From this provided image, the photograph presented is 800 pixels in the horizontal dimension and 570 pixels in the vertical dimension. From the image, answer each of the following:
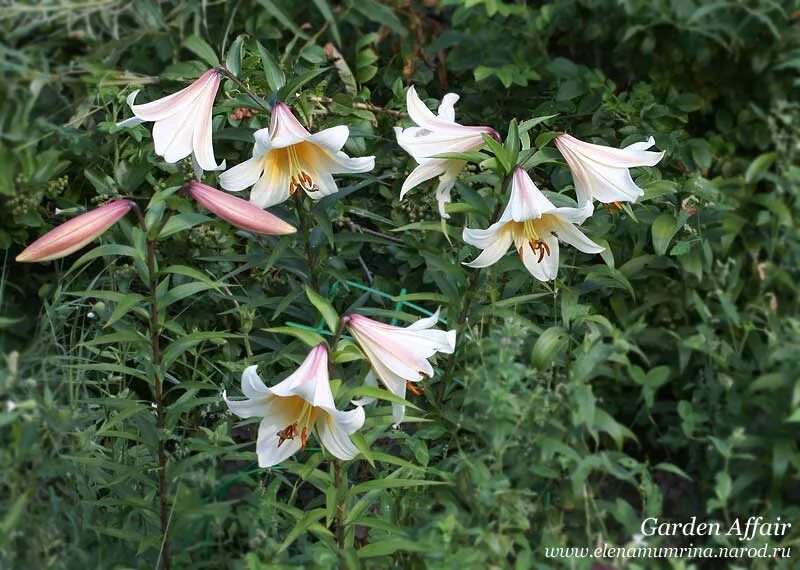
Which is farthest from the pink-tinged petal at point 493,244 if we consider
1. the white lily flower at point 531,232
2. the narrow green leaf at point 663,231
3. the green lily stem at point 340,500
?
the narrow green leaf at point 663,231

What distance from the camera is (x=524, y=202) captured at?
2.12 metres

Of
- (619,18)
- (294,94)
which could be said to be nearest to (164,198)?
(294,94)

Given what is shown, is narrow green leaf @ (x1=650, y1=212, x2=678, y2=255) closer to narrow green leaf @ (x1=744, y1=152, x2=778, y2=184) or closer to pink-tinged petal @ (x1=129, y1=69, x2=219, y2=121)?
narrow green leaf @ (x1=744, y1=152, x2=778, y2=184)

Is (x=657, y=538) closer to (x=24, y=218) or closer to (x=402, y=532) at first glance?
(x=402, y=532)

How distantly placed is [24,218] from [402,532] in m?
1.34

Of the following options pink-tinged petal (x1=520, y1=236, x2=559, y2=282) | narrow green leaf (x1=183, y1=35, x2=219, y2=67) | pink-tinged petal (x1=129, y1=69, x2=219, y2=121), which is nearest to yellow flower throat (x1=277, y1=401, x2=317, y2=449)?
pink-tinged petal (x1=520, y1=236, x2=559, y2=282)

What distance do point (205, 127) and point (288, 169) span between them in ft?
0.58

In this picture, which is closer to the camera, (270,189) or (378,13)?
(270,189)

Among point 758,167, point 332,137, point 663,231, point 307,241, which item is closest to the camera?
point 332,137

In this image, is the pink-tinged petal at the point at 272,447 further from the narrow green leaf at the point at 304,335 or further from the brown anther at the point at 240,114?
the brown anther at the point at 240,114

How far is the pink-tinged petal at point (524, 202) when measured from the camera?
211cm

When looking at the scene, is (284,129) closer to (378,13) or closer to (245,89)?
(245,89)

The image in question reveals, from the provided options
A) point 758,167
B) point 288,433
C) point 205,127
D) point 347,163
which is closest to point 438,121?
point 347,163

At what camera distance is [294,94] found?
2.49m
